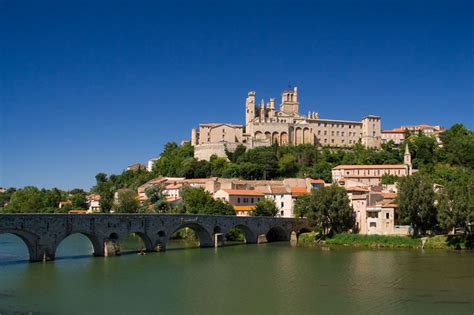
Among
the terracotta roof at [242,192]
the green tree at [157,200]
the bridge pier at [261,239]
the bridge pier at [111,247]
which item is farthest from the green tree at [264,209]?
the bridge pier at [111,247]

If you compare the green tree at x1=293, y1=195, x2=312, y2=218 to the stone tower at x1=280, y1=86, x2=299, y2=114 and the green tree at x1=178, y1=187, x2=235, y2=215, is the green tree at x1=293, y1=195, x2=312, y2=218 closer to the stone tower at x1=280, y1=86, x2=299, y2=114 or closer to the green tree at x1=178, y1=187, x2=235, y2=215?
the green tree at x1=178, y1=187, x2=235, y2=215

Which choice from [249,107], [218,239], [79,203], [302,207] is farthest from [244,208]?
[249,107]

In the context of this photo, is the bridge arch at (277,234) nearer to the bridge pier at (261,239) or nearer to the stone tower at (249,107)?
the bridge pier at (261,239)

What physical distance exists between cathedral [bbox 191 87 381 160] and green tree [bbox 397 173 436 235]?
55452 mm

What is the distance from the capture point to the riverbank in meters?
48.7

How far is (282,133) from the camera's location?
109 metres

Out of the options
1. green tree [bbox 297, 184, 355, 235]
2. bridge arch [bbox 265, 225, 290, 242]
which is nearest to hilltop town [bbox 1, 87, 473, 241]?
green tree [bbox 297, 184, 355, 235]

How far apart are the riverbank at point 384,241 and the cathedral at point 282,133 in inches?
1950

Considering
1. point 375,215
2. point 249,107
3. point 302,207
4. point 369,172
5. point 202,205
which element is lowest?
point 375,215

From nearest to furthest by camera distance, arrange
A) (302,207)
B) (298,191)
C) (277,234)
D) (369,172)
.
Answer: (277,234) → (302,207) → (298,191) → (369,172)

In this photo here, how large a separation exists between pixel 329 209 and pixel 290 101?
71.4m

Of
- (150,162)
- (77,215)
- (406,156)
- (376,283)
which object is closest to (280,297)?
(376,283)

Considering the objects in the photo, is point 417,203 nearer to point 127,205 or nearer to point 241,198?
point 241,198

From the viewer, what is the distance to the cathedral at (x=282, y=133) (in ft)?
350
